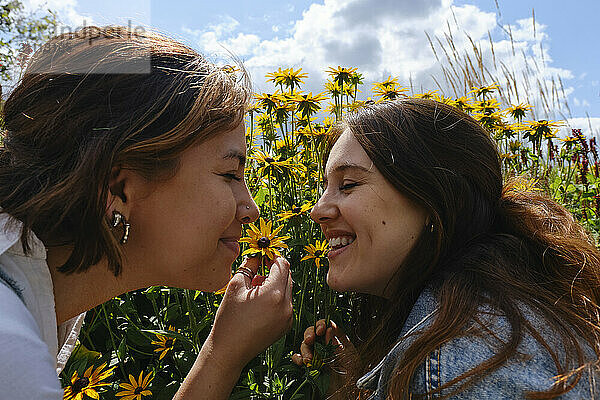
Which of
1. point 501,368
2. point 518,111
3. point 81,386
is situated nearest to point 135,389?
point 81,386

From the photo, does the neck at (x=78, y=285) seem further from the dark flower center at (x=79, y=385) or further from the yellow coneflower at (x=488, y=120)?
the yellow coneflower at (x=488, y=120)

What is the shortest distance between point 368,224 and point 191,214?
456 millimetres

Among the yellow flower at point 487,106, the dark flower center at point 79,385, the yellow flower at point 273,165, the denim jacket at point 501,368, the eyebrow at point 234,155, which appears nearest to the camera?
the denim jacket at point 501,368

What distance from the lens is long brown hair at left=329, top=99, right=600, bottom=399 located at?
116 centimetres

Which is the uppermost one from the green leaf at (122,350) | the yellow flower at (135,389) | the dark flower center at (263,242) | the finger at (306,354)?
the dark flower center at (263,242)

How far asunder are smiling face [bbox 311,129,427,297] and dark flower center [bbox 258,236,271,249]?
0.83 ft

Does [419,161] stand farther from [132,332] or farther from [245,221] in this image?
[132,332]

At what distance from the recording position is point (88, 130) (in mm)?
1080

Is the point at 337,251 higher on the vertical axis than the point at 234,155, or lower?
lower

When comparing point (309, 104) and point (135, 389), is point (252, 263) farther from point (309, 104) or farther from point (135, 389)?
point (309, 104)

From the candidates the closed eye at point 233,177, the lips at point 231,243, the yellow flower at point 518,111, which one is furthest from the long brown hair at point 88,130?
the yellow flower at point 518,111

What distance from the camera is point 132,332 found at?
1.76 m

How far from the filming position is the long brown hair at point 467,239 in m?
1.16

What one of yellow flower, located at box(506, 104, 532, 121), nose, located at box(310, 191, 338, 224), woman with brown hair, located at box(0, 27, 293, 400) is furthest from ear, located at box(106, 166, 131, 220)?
yellow flower, located at box(506, 104, 532, 121)
